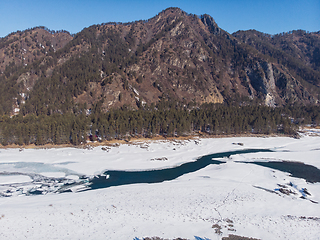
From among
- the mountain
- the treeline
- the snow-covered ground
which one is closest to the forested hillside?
the treeline

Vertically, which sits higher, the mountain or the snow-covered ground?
the mountain

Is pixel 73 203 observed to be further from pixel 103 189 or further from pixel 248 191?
pixel 248 191

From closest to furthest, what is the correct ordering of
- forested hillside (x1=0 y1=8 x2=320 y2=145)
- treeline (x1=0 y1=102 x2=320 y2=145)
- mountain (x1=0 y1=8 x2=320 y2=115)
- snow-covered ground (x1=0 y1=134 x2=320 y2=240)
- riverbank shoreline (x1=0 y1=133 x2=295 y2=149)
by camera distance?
snow-covered ground (x1=0 y1=134 x2=320 y2=240)
riverbank shoreline (x1=0 y1=133 x2=295 y2=149)
treeline (x1=0 y1=102 x2=320 y2=145)
forested hillside (x1=0 y1=8 x2=320 y2=145)
mountain (x1=0 y1=8 x2=320 y2=115)

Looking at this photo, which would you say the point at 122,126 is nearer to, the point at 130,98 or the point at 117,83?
the point at 130,98

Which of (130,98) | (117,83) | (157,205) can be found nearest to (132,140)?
(130,98)

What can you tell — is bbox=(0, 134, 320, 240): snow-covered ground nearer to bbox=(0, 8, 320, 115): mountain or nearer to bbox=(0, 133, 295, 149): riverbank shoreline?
bbox=(0, 133, 295, 149): riverbank shoreline

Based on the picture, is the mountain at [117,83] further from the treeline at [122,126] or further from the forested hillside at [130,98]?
the treeline at [122,126]
